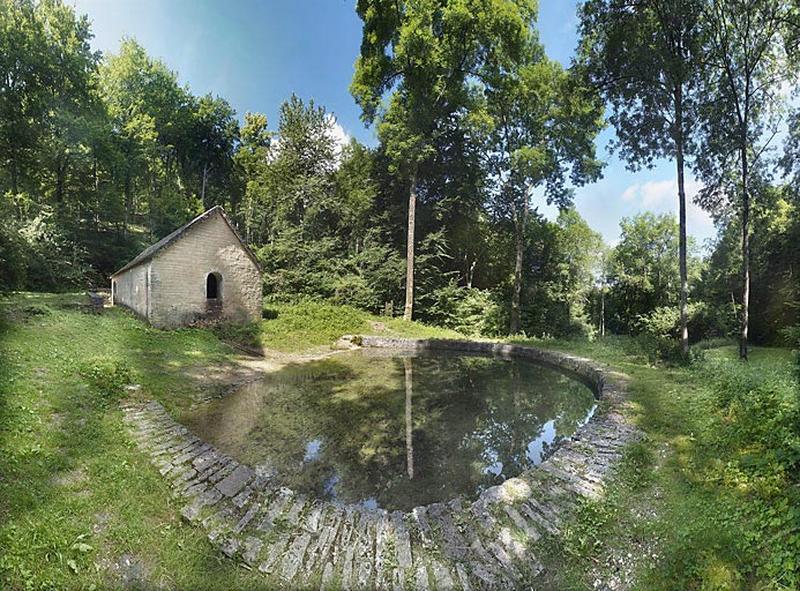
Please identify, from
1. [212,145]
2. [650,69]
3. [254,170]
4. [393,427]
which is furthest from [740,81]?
[212,145]

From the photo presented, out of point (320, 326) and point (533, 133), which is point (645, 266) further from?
point (320, 326)

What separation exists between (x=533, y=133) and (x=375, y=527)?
66.6 feet

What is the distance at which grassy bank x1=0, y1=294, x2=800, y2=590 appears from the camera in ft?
10.2

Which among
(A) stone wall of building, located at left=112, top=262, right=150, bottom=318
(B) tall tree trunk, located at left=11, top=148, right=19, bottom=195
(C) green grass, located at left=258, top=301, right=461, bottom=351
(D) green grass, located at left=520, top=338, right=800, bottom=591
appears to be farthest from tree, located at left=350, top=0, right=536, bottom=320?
(B) tall tree trunk, located at left=11, top=148, right=19, bottom=195

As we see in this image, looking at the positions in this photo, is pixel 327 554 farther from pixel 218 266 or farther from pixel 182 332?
pixel 218 266

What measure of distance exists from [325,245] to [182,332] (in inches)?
458

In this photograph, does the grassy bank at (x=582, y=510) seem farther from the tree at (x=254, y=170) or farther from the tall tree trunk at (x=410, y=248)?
the tree at (x=254, y=170)

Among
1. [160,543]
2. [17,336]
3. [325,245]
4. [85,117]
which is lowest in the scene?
[160,543]

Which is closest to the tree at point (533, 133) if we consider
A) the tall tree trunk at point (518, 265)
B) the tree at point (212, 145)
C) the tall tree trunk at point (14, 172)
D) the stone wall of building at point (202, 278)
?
the tall tree trunk at point (518, 265)

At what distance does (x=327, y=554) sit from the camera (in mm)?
3600

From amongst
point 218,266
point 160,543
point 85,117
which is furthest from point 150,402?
point 85,117

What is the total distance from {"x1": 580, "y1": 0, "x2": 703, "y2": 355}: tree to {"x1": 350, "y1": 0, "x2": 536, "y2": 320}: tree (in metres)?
7.68

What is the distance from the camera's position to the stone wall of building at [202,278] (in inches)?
574

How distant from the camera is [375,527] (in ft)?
13.1
